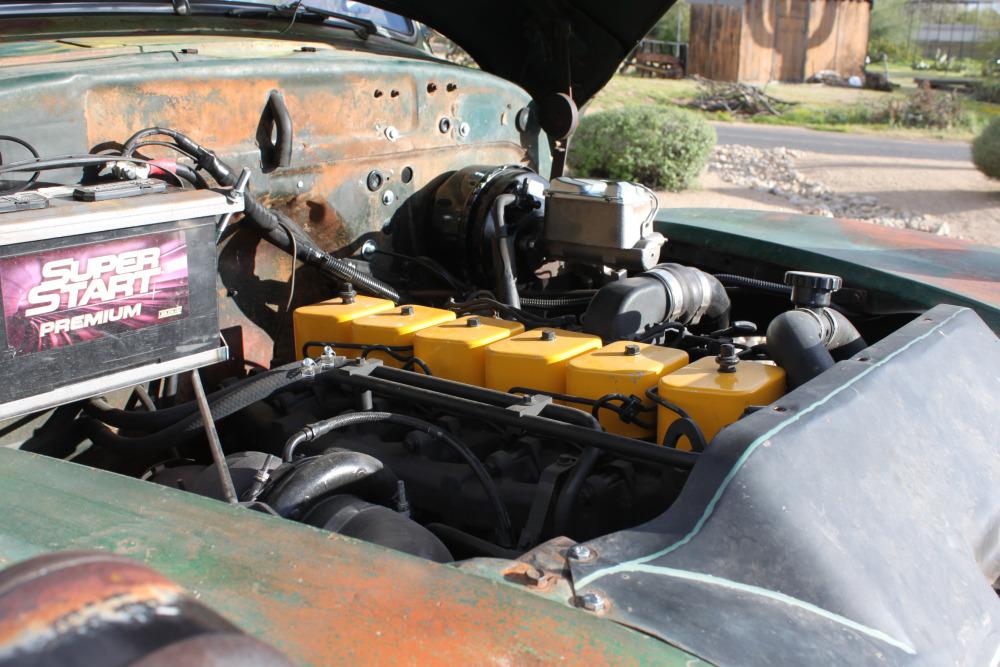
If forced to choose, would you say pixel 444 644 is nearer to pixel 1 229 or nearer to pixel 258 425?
pixel 1 229

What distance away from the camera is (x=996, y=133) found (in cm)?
1309

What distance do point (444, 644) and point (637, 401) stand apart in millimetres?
938

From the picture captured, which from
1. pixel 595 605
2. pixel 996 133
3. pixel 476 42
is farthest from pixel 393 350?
pixel 996 133

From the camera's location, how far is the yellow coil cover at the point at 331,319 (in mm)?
2318

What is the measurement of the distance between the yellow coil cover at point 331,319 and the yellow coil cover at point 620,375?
0.59m

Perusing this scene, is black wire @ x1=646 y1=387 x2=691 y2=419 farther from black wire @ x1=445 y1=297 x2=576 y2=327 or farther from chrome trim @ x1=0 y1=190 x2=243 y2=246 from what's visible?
chrome trim @ x1=0 y1=190 x2=243 y2=246

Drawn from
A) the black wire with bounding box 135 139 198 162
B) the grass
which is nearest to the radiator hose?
the black wire with bounding box 135 139 198 162

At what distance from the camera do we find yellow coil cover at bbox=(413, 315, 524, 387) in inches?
84.1

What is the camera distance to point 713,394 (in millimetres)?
1814

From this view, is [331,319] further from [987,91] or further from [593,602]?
[987,91]

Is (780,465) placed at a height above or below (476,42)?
below

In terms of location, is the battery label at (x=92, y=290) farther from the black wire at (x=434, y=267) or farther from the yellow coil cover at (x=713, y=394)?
the black wire at (x=434, y=267)

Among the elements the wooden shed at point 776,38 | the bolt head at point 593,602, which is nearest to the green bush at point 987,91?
the wooden shed at point 776,38

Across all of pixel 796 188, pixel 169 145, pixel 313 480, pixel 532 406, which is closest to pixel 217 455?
pixel 313 480
